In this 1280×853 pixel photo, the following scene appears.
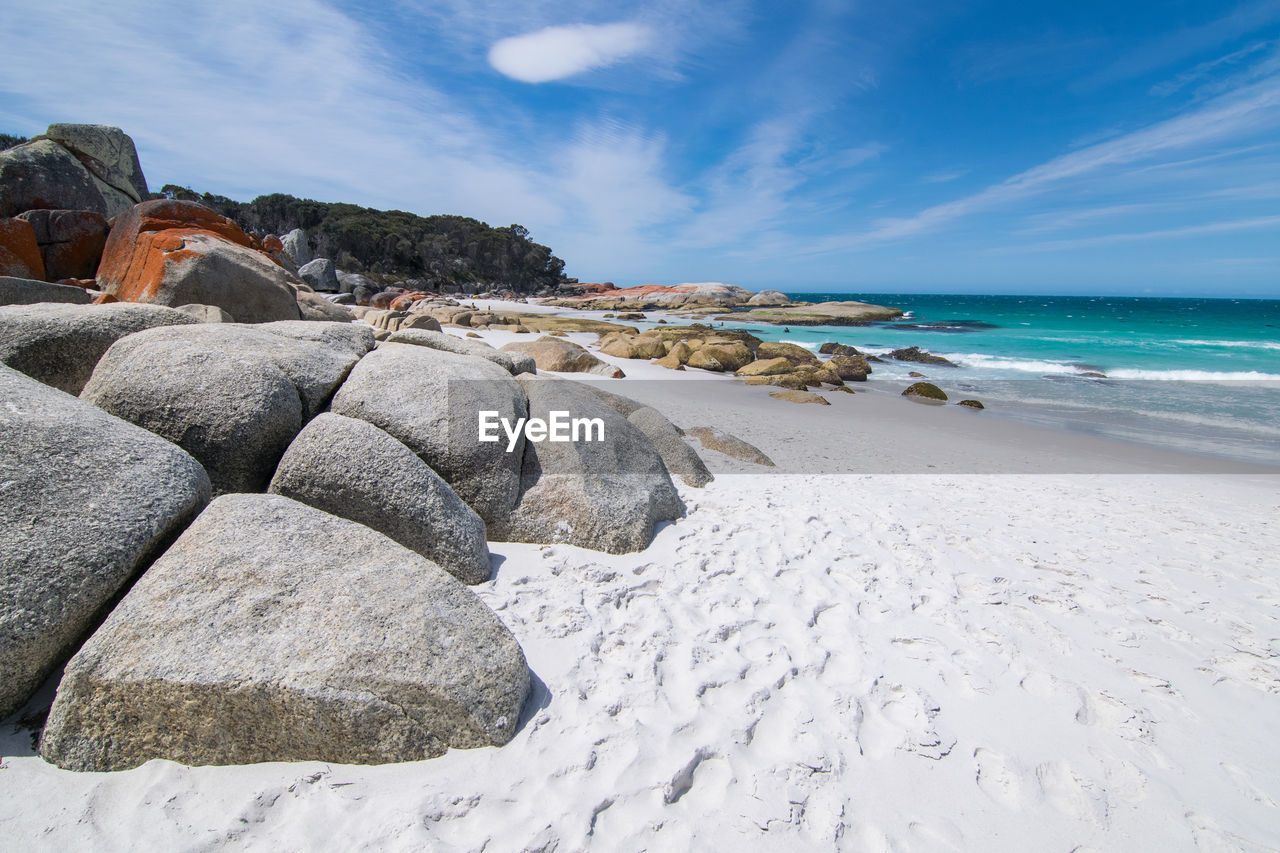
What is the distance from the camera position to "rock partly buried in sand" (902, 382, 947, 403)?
14.6 meters

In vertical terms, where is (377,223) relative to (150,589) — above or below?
above

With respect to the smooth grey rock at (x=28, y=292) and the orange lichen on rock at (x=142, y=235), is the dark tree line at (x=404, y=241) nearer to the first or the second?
the orange lichen on rock at (x=142, y=235)

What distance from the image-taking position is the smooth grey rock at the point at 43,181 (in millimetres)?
11289

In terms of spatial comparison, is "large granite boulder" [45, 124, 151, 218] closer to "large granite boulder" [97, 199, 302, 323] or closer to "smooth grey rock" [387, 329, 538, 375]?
"large granite boulder" [97, 199, 302, 323]

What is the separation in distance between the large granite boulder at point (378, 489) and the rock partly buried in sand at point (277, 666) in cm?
63

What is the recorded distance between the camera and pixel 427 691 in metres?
2.33

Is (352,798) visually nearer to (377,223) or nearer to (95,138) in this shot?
(95,138)

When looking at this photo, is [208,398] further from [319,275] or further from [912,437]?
[319,275]

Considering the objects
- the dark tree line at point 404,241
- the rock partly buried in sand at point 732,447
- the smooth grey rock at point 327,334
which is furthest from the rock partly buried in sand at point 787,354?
the dark tree line at point 404,241

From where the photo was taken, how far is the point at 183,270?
766 cm

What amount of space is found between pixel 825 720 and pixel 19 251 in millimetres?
13121

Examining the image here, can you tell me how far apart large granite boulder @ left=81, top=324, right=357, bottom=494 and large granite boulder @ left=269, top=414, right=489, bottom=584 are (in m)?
0.32

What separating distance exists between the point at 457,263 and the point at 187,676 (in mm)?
65741

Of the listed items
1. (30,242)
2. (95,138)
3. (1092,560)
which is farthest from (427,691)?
(95,138)
